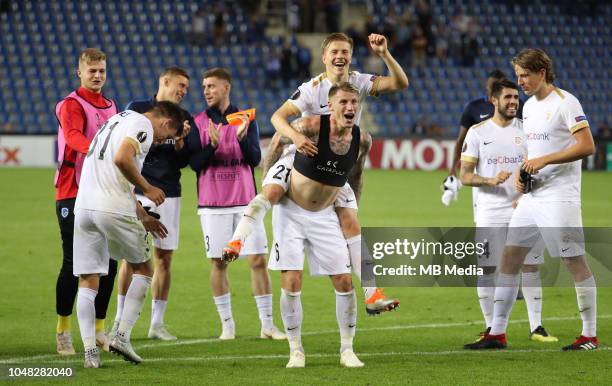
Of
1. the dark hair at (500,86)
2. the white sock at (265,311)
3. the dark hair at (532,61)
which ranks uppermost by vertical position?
the dark hair at (532,61)

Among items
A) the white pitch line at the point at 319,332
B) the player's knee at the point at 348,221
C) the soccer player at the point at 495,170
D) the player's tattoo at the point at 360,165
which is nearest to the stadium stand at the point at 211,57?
the white pitch line at the point at 319,332

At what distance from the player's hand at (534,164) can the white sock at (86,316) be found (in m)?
3.40

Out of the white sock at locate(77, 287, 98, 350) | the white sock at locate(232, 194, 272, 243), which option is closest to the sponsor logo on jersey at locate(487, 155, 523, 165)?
the white sock at locate(232, 194, 272, 243)

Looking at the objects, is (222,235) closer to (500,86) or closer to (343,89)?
(343,89)

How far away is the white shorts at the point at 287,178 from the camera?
7.81 metres

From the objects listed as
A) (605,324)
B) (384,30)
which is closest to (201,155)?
(605,324)

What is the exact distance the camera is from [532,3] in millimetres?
38375

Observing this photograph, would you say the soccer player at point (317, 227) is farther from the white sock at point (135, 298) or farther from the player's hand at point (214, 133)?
the player's hand at point (214, 133)

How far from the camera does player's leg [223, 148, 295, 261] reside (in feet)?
24.9

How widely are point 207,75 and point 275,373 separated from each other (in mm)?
3046

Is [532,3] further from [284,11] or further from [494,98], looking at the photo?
[494,98]

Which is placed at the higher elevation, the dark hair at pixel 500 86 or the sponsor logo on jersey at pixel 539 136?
the dark hair at pixel 500 86

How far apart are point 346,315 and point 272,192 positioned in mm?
1035

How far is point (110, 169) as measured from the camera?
24.4ft
